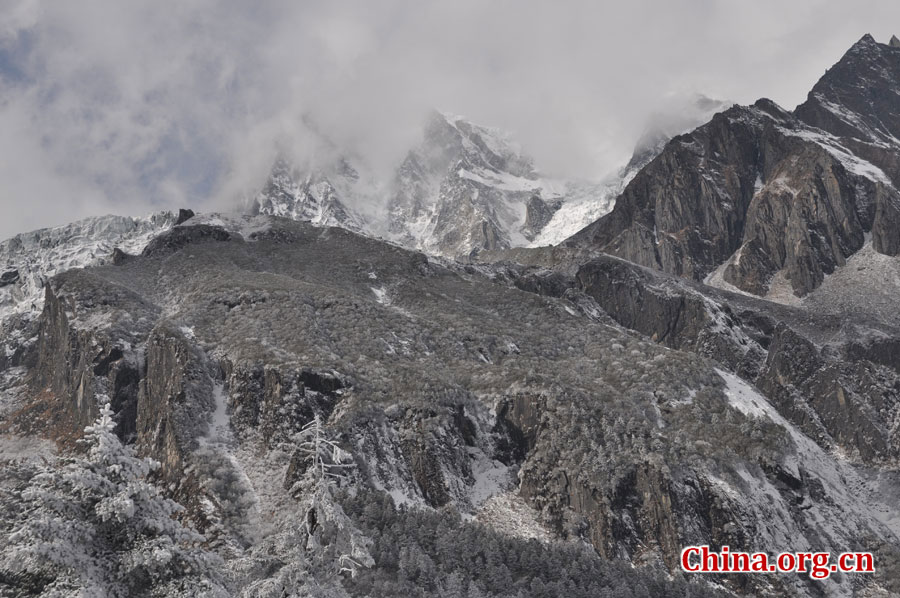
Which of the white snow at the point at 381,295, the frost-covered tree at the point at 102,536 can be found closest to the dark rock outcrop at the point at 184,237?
the white snow at the point at 381,295

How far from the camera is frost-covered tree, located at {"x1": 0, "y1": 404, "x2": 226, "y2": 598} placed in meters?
13.9

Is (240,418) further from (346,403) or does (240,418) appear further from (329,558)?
(329,558)

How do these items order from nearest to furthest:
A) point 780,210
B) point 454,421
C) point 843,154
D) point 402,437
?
point 402,437 → point 454,421 → point 780,210 → point 843,154

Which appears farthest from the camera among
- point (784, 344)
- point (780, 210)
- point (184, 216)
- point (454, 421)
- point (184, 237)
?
point (780, 210)

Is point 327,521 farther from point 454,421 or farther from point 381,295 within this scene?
point 381,295

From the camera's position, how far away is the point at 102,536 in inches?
588

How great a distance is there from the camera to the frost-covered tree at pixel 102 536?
45.4ft

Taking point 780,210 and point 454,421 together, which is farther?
point 780,210

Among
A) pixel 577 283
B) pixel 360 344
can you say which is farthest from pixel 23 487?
pixel 577 283

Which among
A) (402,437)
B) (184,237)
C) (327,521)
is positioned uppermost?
(184,237)

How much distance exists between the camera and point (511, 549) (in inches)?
1802

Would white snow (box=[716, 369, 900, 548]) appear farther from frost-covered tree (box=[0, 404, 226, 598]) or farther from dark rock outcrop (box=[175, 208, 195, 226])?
dark rock outcrop (box=[175, 208, 195, 226])

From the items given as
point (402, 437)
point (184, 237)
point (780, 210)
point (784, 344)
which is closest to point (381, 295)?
point (184, 237)

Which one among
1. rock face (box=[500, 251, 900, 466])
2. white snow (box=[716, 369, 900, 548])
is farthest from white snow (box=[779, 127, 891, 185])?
white snow (box=[716, 369, 900, 548])
